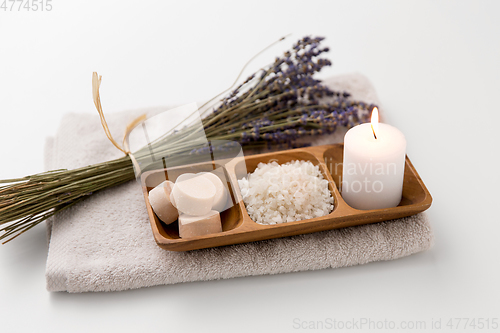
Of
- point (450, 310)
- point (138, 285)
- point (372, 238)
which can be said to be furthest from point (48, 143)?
point (450, 310)

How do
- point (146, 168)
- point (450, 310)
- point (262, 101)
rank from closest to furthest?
point (450, 310) → point (146, 168) → point (262, 101)

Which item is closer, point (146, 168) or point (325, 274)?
point (325, 274)

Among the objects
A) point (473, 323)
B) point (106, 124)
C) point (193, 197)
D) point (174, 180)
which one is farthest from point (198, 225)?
point (473, 323)

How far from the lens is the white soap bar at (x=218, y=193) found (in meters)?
1.34

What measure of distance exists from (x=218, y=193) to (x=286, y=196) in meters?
0.16

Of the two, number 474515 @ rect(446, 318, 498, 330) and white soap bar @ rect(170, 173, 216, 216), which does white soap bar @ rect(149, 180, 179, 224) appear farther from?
number 474515 @ rect(446, 318, 498, 330)

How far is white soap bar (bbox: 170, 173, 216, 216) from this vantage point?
129cm

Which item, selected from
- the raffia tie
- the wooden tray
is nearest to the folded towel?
the wooden tray

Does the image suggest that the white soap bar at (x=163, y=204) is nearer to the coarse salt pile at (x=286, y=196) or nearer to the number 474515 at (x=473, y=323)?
the coarse salt pile at (x=286, y=196)

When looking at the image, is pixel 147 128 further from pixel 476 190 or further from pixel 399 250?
pixel 476 190

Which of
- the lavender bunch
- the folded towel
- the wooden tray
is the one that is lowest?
the folded towel

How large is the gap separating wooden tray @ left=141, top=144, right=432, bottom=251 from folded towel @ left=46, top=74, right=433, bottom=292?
0.13ft

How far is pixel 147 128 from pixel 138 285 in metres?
0.47

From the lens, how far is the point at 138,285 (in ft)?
4.30
